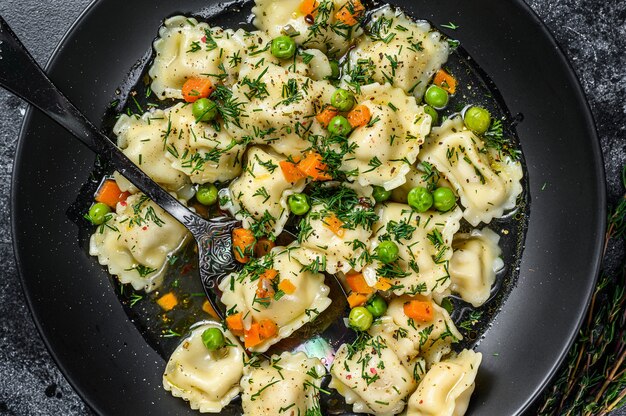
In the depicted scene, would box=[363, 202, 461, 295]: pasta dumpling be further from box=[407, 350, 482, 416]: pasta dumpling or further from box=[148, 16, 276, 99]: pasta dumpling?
box=[148, 16, 276, 99]: pasta dumpling

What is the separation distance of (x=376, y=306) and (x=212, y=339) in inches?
50.5

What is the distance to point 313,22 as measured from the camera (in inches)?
206

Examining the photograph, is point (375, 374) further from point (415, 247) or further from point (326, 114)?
point (326, 114)

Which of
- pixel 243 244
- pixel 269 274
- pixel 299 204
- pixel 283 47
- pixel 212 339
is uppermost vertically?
pixel 283 47

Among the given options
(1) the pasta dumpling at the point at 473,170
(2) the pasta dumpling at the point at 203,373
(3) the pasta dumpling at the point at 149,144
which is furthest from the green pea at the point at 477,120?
(2) the pasta dumpling at the point at 203,373

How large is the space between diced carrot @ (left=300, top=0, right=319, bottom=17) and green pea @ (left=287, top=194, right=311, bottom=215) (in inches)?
55.3

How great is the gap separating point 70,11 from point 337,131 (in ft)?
8.18

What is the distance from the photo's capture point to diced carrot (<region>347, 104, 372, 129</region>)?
200 inches

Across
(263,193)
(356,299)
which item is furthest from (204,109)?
(356,299)

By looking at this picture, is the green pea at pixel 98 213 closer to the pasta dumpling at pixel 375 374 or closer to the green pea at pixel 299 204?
the green pea at pixel 299 204

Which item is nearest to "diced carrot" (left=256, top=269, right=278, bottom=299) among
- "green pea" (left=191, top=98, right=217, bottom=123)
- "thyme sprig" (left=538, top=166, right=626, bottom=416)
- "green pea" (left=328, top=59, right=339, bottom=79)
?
"green pea" (left=191, top=98, right=217, bottom=123)

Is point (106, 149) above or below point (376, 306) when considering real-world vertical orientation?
above

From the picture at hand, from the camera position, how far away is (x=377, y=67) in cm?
527

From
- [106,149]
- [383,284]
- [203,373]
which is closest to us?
[106,149]
